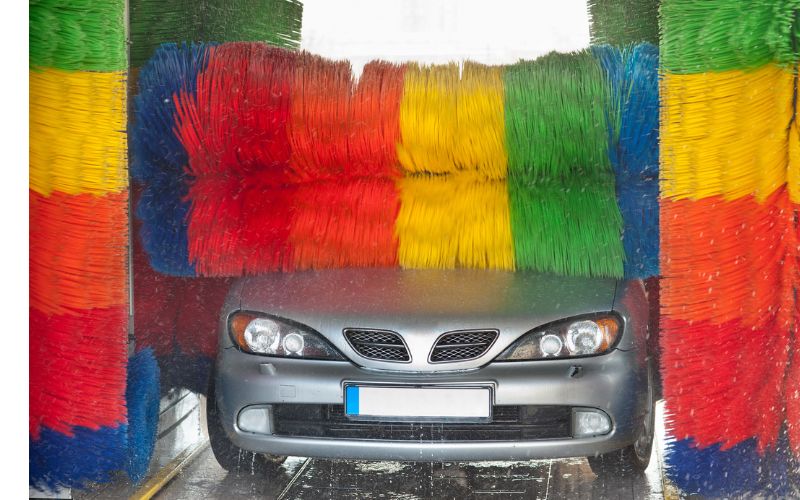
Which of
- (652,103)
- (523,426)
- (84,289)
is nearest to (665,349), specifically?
(523,426)

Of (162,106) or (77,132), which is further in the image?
(162,106)

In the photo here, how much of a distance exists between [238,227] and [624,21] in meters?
1.80

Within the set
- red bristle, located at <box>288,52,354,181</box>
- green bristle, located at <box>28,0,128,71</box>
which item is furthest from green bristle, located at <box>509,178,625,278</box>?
green bristle, located at <box>28,0,128,71</box>

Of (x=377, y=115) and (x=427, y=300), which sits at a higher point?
(x=377, y=115)

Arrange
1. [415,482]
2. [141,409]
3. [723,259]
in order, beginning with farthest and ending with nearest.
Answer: [415,482]
[141,409]
[723,259]

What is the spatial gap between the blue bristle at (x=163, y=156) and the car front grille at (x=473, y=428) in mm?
783

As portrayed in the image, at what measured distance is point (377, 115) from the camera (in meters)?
3.64

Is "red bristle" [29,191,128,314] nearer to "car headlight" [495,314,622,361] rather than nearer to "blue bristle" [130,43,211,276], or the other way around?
"blue bristle" [130,43,211,276]

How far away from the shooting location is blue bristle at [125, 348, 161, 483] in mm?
3635

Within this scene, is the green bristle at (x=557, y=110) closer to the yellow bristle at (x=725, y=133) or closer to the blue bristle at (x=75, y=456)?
the yellow bristle at (x=725, y=133)

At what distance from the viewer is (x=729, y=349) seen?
3230 millimetres

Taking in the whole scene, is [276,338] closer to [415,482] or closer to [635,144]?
[415,482]

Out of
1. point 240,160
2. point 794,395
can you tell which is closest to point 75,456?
point 240,160

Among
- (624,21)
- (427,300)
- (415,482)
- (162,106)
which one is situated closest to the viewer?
(427,300)
